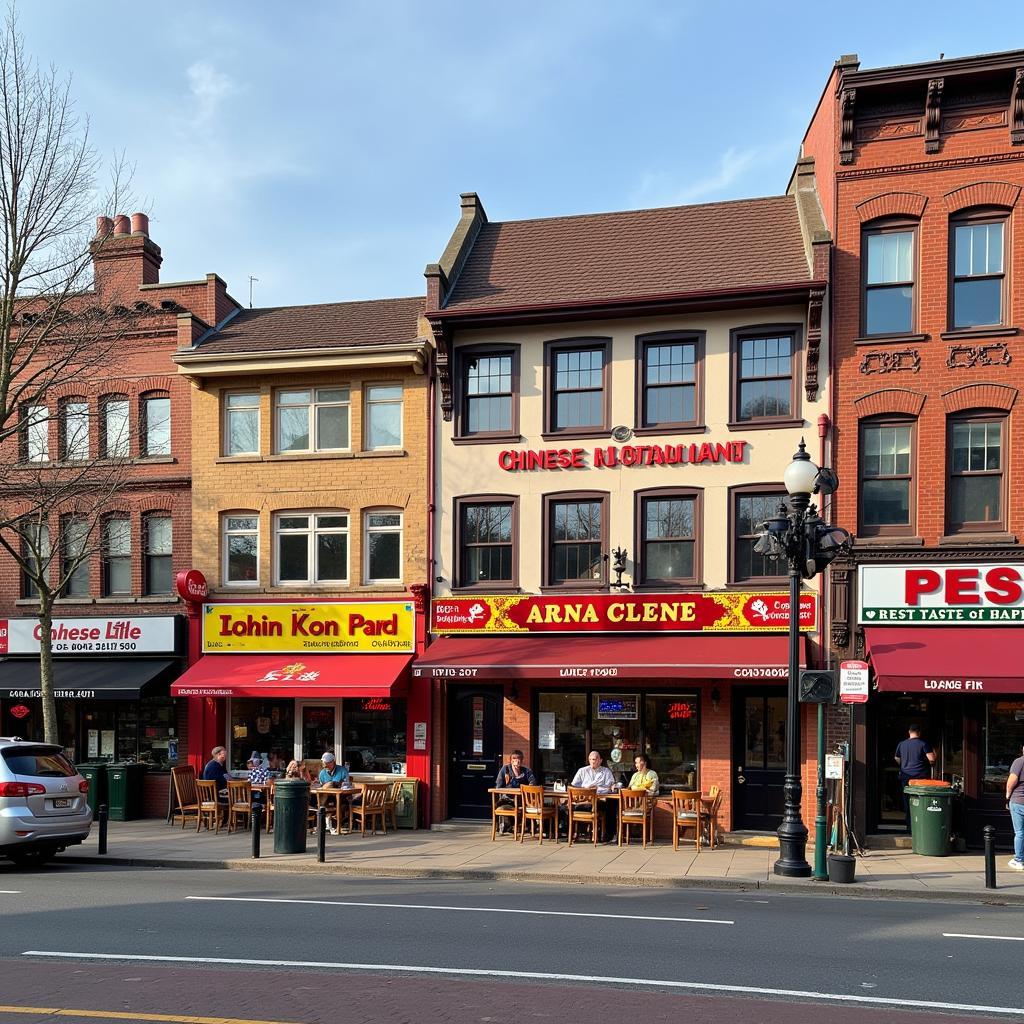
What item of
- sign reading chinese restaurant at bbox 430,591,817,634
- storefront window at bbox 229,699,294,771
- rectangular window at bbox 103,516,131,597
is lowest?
storefront window at bbox 229,699,294,771

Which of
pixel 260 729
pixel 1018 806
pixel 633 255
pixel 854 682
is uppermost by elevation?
pixel 633 255

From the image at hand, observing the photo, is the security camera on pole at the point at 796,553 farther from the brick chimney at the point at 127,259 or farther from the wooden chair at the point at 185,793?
the brick chimney at the point at 127,259

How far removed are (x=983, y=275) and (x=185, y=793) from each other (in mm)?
17037

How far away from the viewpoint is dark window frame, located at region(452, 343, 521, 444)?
19.2 m

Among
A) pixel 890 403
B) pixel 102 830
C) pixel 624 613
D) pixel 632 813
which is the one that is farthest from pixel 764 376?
pixel 102 830

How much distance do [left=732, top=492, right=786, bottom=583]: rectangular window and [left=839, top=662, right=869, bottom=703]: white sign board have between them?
346cm

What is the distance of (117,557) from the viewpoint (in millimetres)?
21562

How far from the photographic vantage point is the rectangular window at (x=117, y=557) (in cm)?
2145

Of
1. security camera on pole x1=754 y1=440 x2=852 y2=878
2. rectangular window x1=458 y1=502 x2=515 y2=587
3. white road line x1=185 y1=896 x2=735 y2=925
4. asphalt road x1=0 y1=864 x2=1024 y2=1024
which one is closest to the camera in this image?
asphalt road x1=0 y1=864 x2=1024 y2=1024

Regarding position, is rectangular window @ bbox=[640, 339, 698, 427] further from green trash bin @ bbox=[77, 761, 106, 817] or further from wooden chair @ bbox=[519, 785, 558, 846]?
green trash bin @ bbox=[77, 761, 106, 817]

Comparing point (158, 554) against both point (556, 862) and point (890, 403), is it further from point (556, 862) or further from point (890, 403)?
point (890, 403)

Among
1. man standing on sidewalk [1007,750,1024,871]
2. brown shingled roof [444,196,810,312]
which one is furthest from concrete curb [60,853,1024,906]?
brown shingled roof [444,196,810,312]

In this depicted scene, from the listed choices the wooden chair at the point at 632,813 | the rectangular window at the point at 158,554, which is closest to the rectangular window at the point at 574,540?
the wooden chair at the point at 632,813

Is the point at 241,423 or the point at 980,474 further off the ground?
the point at 241,423
